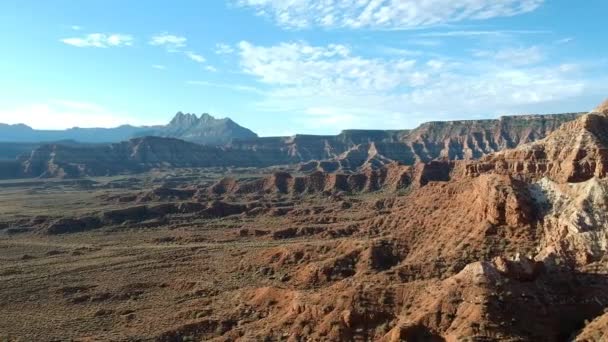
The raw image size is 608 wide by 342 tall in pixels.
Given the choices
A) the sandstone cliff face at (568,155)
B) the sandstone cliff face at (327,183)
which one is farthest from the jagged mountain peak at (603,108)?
the sandstone cliff face at (327,183)

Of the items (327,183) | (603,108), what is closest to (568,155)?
(603,108)

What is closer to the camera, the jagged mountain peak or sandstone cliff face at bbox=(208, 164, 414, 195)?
the jagged mountain peak

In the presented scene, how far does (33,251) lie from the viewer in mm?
70250

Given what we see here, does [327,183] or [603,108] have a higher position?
[603,108]

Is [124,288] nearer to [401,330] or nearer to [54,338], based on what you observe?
[54,338]

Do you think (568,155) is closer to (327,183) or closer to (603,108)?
(603,108)

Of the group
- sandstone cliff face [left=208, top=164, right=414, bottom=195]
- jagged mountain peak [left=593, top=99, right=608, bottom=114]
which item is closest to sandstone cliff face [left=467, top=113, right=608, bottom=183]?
→ jagged mountain peak [left=593, top=99, right=608, bottom=114]

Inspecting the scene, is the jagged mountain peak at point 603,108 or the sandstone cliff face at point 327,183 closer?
the jagged mountain peak at point 603,108

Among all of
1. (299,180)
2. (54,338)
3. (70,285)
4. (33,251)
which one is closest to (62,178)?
(299,180)

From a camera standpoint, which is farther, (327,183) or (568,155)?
(327,183)

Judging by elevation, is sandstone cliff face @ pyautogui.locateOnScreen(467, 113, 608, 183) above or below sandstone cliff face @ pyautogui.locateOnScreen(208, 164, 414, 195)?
above

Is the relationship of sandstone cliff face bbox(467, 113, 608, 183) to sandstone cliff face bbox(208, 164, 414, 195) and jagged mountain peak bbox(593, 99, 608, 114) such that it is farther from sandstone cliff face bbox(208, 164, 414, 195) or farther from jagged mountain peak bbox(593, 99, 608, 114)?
sandstone cliff face bbox(208, 164, 414, 195)

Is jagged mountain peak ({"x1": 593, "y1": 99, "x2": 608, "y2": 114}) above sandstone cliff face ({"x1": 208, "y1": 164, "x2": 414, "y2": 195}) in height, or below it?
above

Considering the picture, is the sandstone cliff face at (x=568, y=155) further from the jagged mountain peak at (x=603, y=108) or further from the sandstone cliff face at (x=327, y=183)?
the sandstone cliff face at (x=327, y=183)
